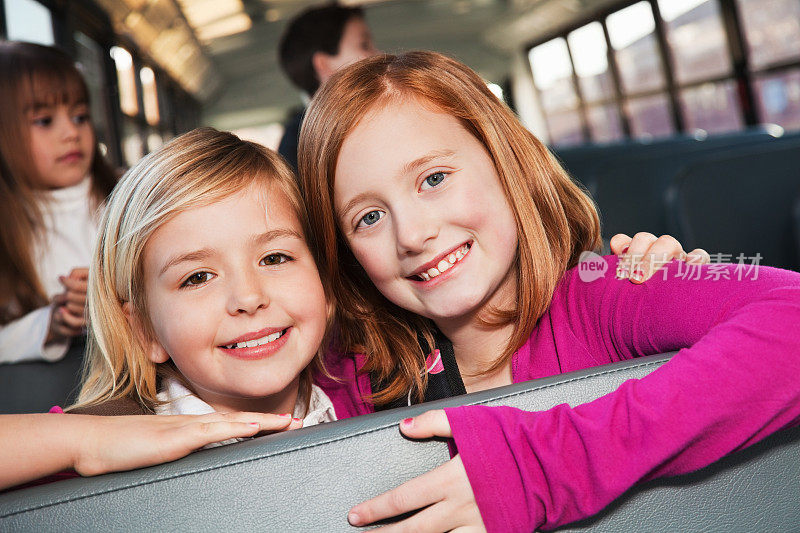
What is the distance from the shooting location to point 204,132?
127 cm

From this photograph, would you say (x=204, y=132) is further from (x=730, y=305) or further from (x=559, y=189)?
(x=730, y=305)

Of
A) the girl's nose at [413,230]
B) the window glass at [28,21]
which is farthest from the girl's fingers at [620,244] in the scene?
the window glass at [28,21]

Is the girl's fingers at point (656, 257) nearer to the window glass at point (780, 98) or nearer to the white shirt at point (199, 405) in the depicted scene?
the white shirt at point (199, 405)

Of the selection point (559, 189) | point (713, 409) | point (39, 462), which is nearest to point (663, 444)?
point (713, 409)

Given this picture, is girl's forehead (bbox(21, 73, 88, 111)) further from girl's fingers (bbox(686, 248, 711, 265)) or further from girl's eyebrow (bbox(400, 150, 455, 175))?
girl's fingers (bbox(686, 248, 711, 265))

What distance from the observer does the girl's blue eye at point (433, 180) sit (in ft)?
3.79

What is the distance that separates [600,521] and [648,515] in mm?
55

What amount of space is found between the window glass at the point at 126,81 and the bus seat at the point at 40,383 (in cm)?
468

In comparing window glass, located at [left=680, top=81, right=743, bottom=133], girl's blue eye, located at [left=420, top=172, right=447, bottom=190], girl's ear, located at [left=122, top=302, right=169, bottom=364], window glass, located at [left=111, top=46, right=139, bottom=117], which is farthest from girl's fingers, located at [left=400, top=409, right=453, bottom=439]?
window glass, located at [left=680, top=81, right=743, bottom=133]

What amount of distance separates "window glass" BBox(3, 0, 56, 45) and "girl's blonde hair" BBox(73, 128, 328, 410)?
219 centimetres

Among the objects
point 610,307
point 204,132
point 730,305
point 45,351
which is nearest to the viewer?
point 730,305

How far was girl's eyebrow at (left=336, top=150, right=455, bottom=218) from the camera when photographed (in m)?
1.12

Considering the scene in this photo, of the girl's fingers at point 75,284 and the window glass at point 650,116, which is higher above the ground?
the window glass at point 650,116

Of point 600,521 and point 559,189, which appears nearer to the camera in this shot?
point 600,521
